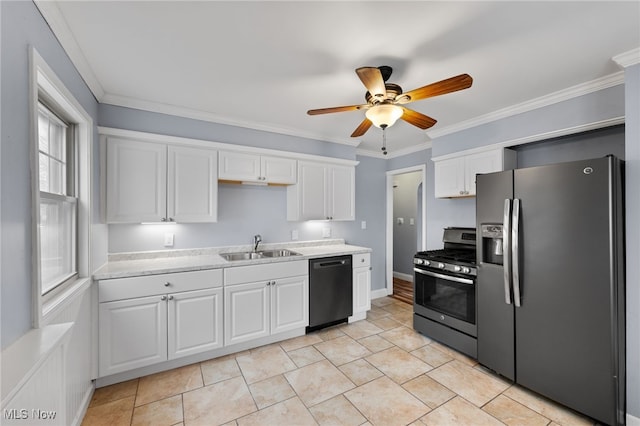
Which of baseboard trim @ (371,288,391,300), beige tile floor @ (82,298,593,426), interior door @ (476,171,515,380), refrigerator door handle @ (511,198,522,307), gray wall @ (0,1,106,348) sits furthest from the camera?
baseboard trim @ (371,288,391,300)

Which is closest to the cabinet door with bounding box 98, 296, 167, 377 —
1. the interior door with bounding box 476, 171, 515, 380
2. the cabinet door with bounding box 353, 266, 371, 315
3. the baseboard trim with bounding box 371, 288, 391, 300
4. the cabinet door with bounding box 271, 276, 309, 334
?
the cabinet door with bounding box 271, 276, 309, 334

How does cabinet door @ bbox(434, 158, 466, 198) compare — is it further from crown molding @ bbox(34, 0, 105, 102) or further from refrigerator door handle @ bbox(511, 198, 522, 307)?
crown molding @ bbox(34, 0, 105, 102)

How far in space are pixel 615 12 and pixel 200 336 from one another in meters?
3.71

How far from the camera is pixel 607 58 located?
77.7 inches

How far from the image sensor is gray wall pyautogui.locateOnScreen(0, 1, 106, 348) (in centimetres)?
109

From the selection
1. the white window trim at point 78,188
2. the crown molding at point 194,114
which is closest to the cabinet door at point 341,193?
the crown molding at point 194,114

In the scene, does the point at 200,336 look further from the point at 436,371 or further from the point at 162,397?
the point at 436,371

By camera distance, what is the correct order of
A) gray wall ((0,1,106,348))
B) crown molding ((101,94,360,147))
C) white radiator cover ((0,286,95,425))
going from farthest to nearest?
crown molding ((101,94,360,147)), gray wall ((0,1,106,348)), white radiator cover ((0,286,95,425))

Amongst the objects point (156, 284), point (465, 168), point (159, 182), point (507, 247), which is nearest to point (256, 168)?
point (159, 182)

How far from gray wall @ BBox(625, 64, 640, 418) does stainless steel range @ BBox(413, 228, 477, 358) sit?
980mm

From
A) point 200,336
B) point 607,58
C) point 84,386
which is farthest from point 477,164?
point 84,386

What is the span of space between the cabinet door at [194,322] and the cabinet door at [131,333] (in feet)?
0.23

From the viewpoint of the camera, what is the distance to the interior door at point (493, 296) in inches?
91.5

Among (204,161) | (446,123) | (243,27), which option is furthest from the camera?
(446,123)
